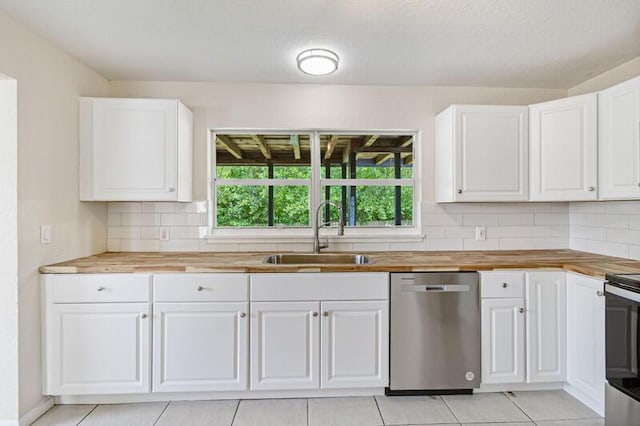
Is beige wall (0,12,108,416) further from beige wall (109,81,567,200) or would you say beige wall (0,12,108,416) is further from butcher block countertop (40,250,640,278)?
beige wall (109,81,567,200)

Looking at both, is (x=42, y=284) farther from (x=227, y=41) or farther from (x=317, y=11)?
(x=317, y=11)

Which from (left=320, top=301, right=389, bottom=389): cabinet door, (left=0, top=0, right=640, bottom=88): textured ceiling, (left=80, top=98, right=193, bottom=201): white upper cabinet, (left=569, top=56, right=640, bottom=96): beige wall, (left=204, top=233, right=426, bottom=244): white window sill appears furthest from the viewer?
(left=204, top=233, right=426, bottom=244): white window sill

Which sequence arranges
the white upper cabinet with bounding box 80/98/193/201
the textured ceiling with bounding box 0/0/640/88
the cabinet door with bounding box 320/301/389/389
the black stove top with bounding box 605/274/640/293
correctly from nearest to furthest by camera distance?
the black stove top with bounding box 605/274/640/293 → the textured ceiling with bounding box 0/0/640/88 → the cabinet door with bounding box 320/301/389/389 → the white upper cabinet with bounding box 80/98/193/201

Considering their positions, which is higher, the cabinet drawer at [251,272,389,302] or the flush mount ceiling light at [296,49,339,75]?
the flush mount ceiling light at [296,49,339,75]

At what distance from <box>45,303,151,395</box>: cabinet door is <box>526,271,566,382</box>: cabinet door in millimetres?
2373

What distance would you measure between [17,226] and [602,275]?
3.21 m

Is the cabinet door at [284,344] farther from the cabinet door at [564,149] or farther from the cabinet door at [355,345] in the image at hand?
the cabinet door at [564,149]

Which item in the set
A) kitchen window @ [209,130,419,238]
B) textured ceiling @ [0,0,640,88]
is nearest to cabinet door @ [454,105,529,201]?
textured ceiling @ [0,0,640,88]

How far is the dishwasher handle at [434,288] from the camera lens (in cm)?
231

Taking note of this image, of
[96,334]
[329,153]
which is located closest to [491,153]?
[329,153]

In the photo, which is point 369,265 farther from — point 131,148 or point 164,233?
point 131,148

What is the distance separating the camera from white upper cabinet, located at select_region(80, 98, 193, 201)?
2.58 m

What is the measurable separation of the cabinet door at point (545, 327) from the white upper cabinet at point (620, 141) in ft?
2.20

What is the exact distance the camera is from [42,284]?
7.22 feet
